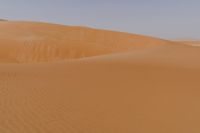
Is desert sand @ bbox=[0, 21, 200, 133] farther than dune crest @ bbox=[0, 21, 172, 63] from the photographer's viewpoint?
No

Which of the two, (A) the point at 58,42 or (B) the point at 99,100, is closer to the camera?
(B) the point at 99,100

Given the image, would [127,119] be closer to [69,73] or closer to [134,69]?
[69,73]

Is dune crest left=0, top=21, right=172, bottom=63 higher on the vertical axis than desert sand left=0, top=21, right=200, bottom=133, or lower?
higher

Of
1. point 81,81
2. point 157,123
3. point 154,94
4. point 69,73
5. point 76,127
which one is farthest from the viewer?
point 69,73

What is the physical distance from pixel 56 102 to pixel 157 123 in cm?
172

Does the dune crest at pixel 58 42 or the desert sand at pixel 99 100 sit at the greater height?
the dune crest at pixel 58 42

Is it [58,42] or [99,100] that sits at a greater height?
[58,42]

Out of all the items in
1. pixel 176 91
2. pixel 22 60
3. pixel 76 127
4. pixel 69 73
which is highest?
pixel 22 60

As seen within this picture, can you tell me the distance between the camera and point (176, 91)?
5957mm

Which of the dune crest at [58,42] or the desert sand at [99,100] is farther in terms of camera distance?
the dune crest at [58,42]

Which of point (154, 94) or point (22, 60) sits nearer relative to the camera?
point (154, 94)

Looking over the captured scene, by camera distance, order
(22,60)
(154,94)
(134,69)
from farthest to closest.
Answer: (22,60) < (134,69) < (154,94)

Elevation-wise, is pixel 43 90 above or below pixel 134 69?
below

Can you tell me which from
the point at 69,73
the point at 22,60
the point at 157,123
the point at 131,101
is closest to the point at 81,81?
the point at 69,73
